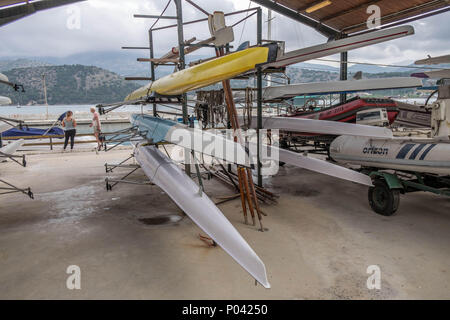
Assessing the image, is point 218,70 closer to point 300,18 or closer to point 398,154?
point 398,154

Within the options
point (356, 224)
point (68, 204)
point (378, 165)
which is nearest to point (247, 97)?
point (378, 165)

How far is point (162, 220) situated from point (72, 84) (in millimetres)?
78184

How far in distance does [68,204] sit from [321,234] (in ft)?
16.0

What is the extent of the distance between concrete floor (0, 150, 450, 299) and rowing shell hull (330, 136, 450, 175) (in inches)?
35.4

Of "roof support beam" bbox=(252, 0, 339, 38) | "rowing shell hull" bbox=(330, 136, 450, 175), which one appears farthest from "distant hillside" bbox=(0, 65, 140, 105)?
"rowing shell hull" bbox=(330, 136, 450, 175)

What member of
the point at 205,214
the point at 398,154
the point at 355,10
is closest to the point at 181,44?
the point at 205,214

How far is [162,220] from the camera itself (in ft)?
→ 16.0

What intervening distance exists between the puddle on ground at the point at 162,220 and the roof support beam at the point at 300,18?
352 inches

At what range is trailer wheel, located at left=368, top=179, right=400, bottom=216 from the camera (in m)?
4.74

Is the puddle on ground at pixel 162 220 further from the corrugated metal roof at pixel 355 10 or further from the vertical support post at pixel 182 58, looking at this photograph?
the corrugated metal roof at pixel 355 10

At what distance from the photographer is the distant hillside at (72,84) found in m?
65.2

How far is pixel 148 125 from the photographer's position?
5898mm
